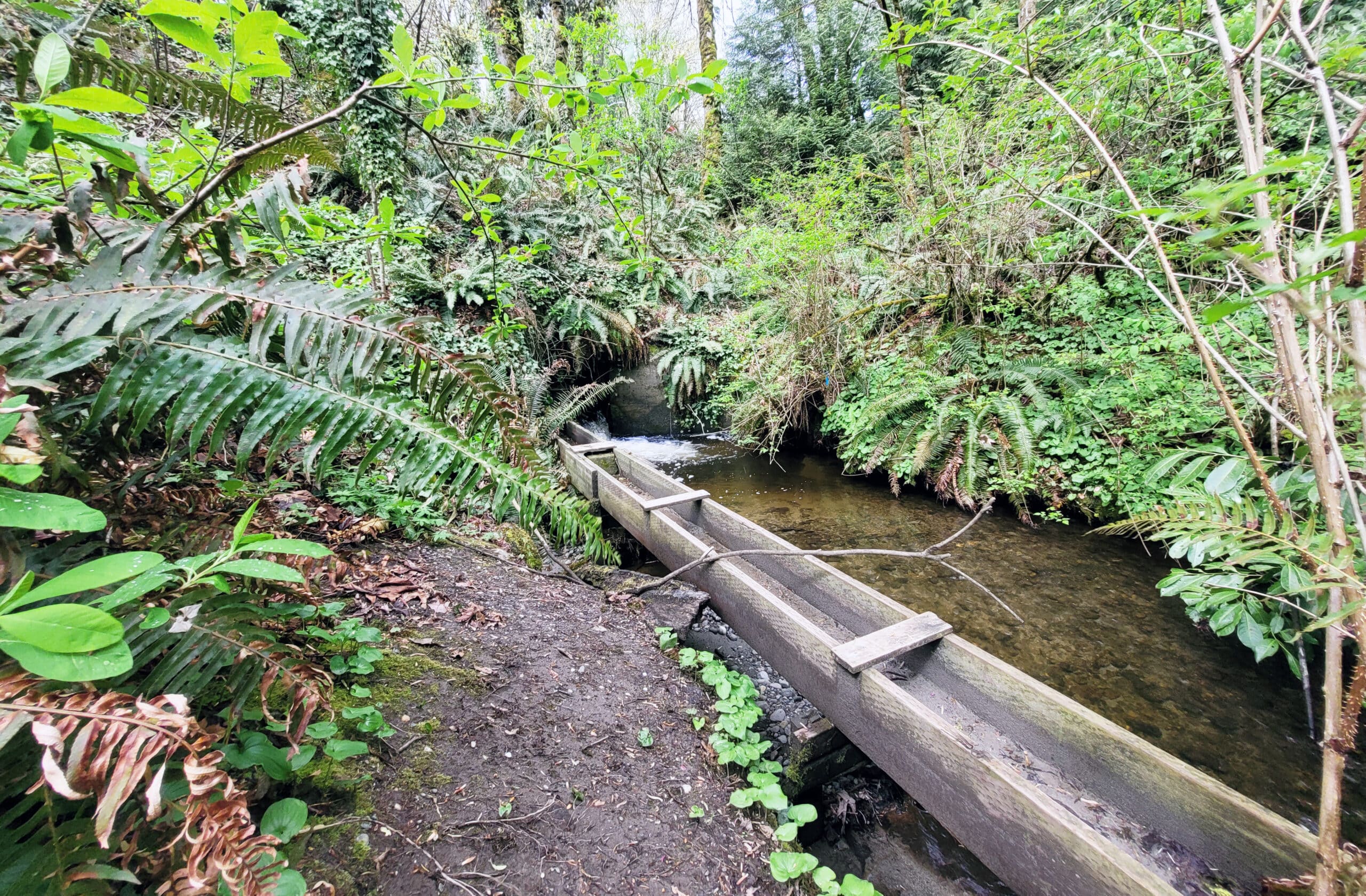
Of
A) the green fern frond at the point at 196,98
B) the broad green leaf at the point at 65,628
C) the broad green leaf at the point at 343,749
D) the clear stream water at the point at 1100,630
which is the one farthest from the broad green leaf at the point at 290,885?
the clear stream water at the point at 1100,630

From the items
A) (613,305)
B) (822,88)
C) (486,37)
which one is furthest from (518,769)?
(822,88)

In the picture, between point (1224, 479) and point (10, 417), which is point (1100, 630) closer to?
point (1224, 479)

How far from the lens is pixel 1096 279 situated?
388 centimetres

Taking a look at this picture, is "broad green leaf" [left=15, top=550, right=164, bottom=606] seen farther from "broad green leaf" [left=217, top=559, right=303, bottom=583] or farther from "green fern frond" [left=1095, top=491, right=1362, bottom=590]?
"green fern frond" [left=1095, top=491, right=1362, bottom=590]

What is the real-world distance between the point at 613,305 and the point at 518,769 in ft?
19.7

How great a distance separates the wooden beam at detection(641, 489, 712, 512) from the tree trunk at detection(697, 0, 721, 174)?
26.3ft

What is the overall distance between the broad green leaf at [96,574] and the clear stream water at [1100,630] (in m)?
2.96

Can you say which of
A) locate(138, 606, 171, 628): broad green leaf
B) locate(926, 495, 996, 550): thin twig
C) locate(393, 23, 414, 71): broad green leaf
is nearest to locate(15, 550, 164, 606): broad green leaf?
locate(138, 606, 171, 628): broad green leaf

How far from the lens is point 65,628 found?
1.30 ft

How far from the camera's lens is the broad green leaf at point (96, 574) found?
37 centimetres

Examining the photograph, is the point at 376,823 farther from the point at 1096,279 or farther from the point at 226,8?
the point at 1096,279

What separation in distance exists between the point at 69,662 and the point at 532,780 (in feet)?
3.87

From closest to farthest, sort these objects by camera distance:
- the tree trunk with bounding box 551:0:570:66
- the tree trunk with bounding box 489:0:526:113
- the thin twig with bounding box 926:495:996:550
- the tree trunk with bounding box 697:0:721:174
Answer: the thin twig with bounding box 926:495:996:550, the tree trunk with bounding box 489:0:526:113, the tree trunk with bounding box 551:0:570:66, the tree trunk with bounding box 697:0:721:174

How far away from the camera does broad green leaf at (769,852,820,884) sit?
1.20m
